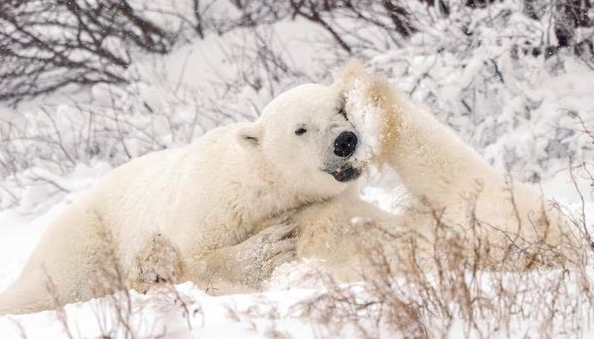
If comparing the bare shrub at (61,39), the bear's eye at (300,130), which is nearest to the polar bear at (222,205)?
the bear's eye at (300,130)

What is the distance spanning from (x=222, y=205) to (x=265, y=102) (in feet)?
13.8

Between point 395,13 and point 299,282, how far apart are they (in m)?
5.57

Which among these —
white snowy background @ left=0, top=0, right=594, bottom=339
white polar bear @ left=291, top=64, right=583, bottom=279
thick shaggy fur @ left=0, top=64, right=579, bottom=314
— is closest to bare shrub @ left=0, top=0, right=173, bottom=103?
white snowy background @ left=0, top=0, right=594, bottom=339

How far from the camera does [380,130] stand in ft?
11.9

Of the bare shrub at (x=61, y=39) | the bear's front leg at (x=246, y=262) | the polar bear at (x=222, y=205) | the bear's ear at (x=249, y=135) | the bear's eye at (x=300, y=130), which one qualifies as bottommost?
the bear's front leg at (x=246, y=262)

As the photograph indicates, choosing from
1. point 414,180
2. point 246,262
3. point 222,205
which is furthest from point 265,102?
point 414,180

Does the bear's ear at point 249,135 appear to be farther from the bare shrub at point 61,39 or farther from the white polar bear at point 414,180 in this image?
the bare shrub at point 61,39

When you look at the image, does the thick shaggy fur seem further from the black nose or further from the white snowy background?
the white snowy background

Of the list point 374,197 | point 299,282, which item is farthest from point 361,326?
point 374,197

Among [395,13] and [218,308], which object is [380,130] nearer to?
[218,308]

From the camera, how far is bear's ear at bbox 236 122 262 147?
13.9 ft

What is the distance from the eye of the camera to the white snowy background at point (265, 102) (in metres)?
2.34

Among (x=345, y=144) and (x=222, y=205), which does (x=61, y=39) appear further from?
(x=345, y=144)

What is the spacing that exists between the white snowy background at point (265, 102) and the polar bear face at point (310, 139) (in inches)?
7.0
